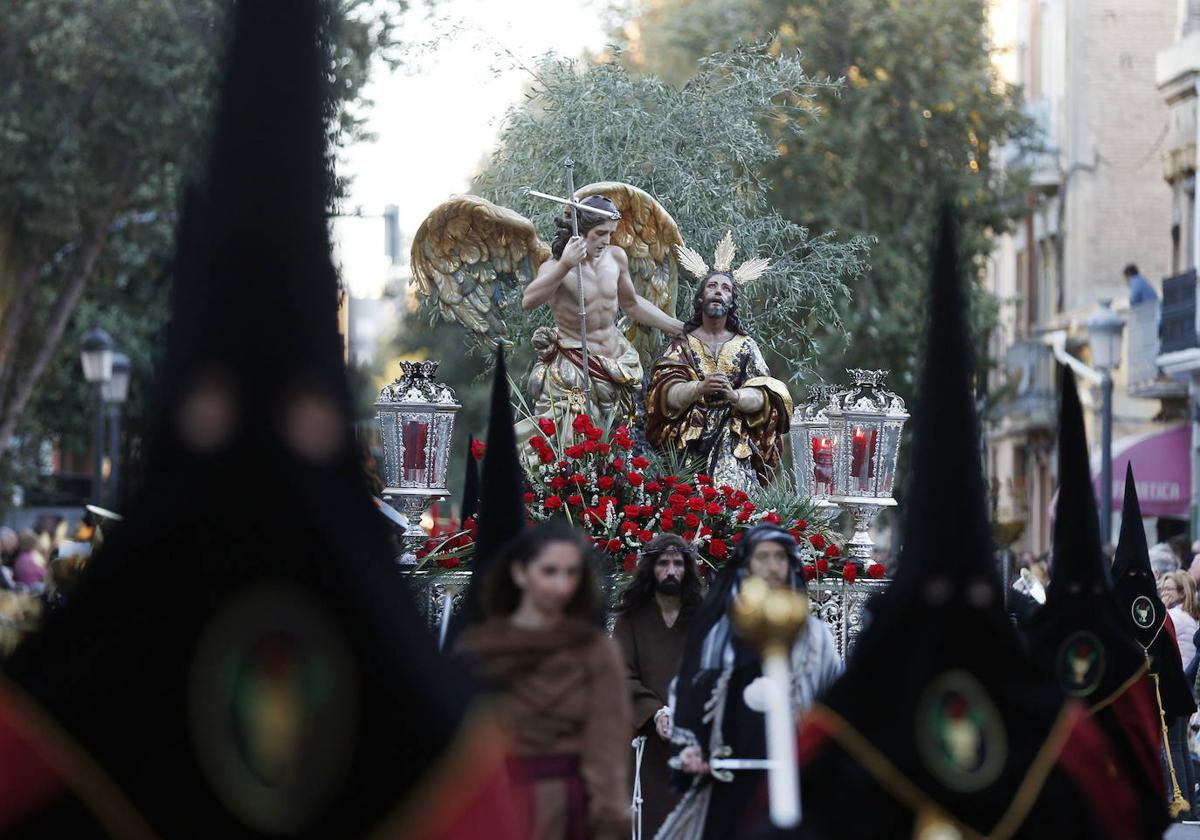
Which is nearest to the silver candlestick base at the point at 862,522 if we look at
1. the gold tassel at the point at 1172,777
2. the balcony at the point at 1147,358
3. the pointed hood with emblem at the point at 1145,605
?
the pointed hood with emblem at the point at 1145,605

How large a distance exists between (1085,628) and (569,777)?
282cm

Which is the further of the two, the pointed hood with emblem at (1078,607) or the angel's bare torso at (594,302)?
the angel's bare torso at (594,302)

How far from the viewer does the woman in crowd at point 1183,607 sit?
15750mm

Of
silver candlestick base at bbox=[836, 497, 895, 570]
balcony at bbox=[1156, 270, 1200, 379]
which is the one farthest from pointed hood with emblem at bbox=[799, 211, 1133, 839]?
balcony at bbox=[1156, 270, 1200, 379]

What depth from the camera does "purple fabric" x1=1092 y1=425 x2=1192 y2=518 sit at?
37.6 m

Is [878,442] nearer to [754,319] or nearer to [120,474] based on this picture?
[754,319]

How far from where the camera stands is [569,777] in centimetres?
685

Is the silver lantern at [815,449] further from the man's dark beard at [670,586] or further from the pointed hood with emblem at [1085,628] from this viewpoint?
the pointed hood with emblem at [1085,628]

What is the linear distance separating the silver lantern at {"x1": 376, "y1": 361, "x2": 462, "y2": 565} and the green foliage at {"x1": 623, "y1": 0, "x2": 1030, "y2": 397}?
21008 mm

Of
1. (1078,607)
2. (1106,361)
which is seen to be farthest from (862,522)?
(1106,361)

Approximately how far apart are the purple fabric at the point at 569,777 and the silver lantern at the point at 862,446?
695 centimetres

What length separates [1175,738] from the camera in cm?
1573

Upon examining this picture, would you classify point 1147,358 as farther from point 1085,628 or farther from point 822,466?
point 1085,628

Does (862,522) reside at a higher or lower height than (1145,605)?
higher
